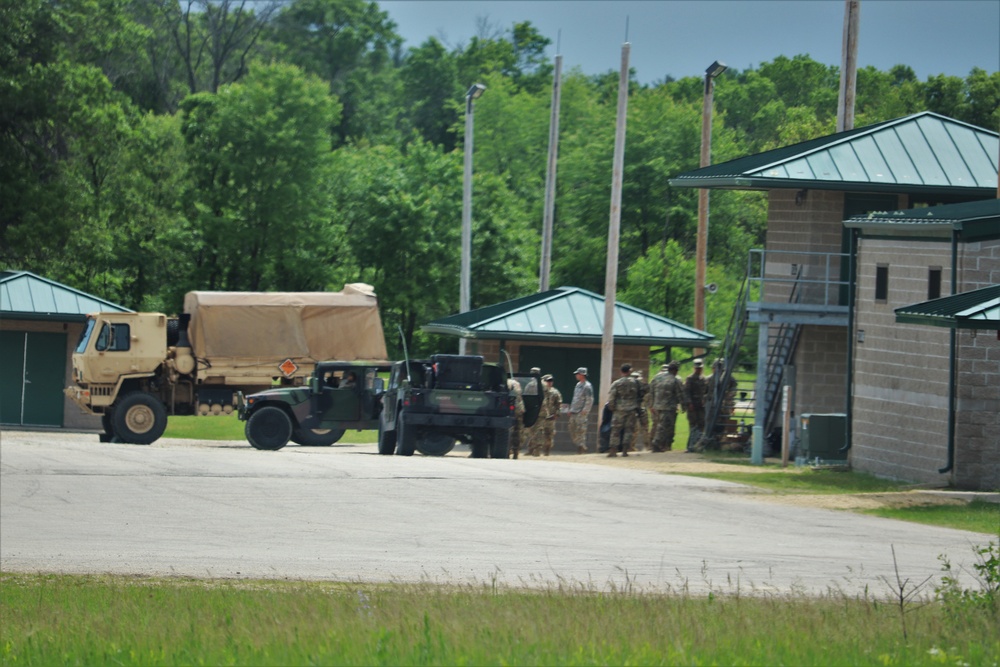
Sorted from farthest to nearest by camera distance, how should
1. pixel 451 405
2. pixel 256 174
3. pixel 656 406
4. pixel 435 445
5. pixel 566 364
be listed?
pixel 256 174, pixel 566 364, pixel 656 406, pixel 435 445, pixel 451 405

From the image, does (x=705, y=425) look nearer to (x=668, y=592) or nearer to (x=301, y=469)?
(x=301, y=469)

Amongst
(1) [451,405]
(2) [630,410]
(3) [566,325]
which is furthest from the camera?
(3) [566,325]

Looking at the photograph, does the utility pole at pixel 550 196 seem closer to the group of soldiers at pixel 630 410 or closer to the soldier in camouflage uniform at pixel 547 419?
the group of soldiers at pixel 630 410

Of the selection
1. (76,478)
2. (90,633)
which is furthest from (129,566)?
(76,478)

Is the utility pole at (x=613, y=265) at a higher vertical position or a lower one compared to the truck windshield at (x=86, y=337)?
higher

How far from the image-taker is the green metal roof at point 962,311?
18547 millimetres

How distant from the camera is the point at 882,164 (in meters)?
29.7

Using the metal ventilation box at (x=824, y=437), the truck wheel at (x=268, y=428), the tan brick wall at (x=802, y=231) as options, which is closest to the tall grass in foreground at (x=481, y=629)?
the metal ventilation box at (x=824, y=437)

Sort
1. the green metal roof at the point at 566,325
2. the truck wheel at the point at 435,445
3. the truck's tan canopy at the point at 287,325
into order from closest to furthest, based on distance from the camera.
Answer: the truck wheel at the point at 435,445 → the truck's tan canopy at the point at 287,325 → the green metal roof at the point at 566,325

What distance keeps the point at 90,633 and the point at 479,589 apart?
12.4ft

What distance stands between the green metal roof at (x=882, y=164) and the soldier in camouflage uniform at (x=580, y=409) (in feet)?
14.3

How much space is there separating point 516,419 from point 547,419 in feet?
4.39

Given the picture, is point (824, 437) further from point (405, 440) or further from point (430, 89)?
point (430, 89)

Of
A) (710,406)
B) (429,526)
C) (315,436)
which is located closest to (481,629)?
(429,526)
